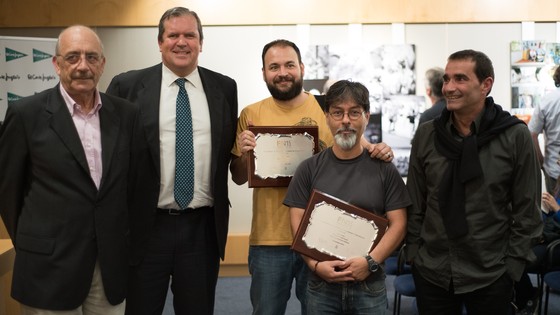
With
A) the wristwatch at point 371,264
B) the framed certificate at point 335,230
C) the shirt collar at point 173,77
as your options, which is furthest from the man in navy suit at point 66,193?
the wristwatch at point 371,264

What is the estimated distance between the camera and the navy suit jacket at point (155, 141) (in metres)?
2.86

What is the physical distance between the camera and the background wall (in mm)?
6148

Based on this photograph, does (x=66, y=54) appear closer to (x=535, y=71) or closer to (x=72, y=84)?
(x=72, y=84)

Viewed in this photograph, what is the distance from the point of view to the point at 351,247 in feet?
8.88

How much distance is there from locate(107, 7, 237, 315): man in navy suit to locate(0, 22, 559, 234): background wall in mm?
3087

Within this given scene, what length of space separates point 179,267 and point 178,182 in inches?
16.7

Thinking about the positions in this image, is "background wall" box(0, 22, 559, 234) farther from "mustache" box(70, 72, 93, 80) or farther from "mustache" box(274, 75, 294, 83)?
"mustache" box(70, 72, 93, 80)

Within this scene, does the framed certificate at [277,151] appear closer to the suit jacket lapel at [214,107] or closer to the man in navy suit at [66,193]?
the suit jacket lapel at [214,107]

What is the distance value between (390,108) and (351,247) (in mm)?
3695

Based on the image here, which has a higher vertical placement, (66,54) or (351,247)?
(66,54)

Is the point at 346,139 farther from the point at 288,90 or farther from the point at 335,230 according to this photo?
the point at 288,90

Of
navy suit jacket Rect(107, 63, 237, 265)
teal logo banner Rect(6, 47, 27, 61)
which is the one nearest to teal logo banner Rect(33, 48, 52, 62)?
teal logo banner Rect(6, 47, 27, 61)

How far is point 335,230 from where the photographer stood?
2697mm

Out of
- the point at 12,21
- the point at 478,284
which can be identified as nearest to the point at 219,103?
the point at 478,284
